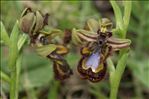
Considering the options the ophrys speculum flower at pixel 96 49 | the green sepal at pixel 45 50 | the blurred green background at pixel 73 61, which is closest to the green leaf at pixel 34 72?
the blurred green background at pixel 73 61

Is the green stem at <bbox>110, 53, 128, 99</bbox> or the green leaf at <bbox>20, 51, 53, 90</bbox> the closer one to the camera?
the green stem at <bbox>110, 53, 128, 99</bbox>

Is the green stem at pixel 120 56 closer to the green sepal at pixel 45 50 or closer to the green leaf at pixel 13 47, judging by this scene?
the green sepal at pixel 45 50

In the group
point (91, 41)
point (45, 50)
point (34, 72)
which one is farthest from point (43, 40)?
point (34, 72)

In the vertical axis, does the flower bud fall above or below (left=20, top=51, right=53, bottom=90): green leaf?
above

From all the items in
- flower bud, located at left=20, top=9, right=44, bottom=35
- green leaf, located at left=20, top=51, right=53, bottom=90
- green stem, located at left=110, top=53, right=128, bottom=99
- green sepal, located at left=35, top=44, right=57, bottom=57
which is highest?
flower bud, located at left=20, top=9, right=44, bottom=35

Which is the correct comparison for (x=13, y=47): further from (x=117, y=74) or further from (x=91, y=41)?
(x=117, y=74)

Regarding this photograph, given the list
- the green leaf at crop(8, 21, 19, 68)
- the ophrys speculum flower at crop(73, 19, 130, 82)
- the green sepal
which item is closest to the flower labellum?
the ophrys speculum flower at crop(73, 19, 130, 82)

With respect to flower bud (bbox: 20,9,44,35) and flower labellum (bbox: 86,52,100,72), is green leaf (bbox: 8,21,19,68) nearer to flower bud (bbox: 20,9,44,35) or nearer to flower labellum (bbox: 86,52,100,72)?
flower bud (bbox: 20,9,44,35)
